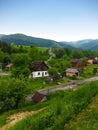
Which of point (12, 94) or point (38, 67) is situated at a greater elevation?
point (38, 67)

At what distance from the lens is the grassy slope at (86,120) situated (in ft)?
40.4

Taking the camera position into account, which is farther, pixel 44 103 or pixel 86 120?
pixel 44 103

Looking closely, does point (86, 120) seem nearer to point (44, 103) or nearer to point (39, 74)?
point (44, 103)

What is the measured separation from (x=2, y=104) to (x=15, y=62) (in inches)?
1261

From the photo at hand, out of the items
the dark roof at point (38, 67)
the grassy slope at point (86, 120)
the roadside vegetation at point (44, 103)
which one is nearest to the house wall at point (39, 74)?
the dark roof at point (38, 67)

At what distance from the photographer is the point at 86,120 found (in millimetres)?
13227

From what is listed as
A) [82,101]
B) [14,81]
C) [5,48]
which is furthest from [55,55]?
[82,101]

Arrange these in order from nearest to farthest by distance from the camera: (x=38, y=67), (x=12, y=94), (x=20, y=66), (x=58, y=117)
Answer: (x=58, y=117) → (x=12, y=94) → (x=20, y=66) → (x=38, y=67)

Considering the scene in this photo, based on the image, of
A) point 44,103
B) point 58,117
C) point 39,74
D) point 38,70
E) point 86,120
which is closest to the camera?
point 86,120

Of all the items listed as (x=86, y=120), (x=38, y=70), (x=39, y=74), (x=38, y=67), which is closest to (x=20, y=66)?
(x=38, y=70)

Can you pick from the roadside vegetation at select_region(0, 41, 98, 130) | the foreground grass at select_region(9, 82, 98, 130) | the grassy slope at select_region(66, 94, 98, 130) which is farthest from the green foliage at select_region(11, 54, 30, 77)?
the grassy slope at select_region(66, 94, 98, 130)

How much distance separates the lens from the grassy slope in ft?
40.4

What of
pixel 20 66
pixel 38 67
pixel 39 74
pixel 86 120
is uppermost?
pixel 20 66

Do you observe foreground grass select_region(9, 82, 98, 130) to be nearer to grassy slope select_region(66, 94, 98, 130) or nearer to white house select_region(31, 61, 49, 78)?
grassy slope select_region(66, 94, 98, 130)
